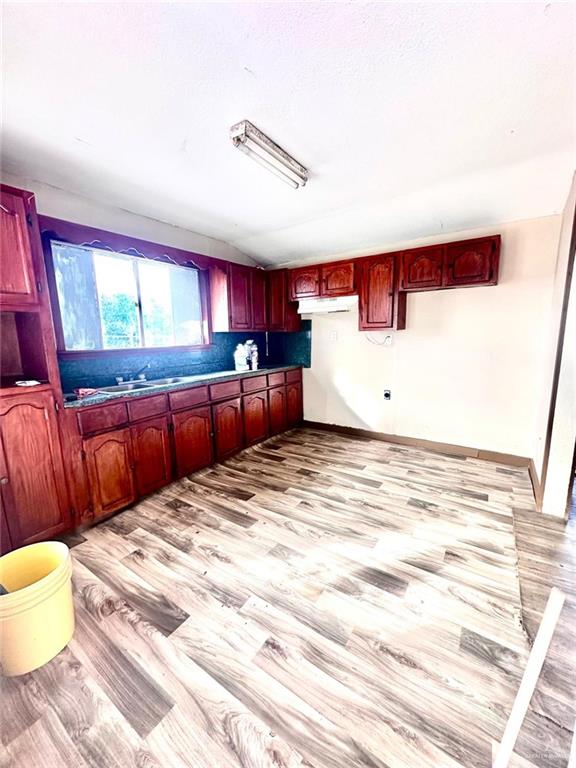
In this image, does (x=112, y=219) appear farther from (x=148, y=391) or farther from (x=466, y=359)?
(x=466, y=359)

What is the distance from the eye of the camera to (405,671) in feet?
4.09

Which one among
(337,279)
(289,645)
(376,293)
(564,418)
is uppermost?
(337,279)

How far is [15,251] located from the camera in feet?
5.55

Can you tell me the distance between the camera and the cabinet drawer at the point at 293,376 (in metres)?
4.21

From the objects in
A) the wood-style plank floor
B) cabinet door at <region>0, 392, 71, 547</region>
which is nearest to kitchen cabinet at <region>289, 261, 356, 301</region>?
the wood-style plank floor

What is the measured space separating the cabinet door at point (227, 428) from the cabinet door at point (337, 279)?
173cm

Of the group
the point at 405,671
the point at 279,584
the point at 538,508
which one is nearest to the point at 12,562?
the point at 279,584

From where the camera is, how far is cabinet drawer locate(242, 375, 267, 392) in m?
3.50

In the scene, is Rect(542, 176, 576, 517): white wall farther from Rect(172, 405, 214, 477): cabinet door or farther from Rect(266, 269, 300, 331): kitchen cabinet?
Rect(172, 405, 214, 477): cabinet door

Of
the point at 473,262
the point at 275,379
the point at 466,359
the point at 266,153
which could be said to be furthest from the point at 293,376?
the point at 266,153

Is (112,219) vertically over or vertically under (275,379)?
over

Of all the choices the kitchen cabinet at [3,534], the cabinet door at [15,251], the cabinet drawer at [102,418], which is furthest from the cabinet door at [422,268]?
the kitchen cabinet at [3,534]

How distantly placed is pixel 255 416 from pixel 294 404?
0.85 metres

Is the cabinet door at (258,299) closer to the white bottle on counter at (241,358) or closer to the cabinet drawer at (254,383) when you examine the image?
the white bottle on counter at (241,358)
